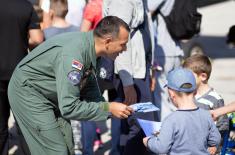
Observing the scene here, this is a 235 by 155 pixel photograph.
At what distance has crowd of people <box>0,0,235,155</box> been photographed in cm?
388

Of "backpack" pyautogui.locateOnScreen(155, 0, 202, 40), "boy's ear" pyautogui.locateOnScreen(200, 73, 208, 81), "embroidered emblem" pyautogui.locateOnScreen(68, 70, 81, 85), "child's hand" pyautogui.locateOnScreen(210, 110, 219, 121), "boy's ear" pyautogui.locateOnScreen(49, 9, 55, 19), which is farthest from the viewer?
"backpack" pyautogui.locateOnScreen(155, 0, 202, 40)

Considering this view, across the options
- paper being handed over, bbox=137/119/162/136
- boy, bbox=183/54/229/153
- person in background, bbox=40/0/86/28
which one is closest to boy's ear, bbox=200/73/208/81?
boy, bbox=183/54/229/153

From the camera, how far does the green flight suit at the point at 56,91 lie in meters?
3.78

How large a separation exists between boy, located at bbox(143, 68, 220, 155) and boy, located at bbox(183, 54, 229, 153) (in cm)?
70

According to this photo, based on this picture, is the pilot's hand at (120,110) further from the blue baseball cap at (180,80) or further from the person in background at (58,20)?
the person in background at (58,20)

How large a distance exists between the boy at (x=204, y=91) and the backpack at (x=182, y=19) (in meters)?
1.29

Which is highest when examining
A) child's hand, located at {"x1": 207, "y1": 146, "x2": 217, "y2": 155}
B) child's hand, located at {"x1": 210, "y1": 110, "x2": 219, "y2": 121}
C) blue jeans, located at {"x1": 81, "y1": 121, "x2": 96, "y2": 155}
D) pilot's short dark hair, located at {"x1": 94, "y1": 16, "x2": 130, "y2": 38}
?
pilot's short dark hair, located at {"x1": 94, "y1": 16, "x2": 130, "y2": 38}

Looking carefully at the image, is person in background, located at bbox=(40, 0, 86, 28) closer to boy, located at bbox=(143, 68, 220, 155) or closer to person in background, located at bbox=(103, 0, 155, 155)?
person in background, located at bbox=(103, 0, 155, 155)

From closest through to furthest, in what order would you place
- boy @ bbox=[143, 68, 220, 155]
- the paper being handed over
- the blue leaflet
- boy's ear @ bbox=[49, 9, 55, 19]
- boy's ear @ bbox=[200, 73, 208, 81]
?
boy @ bbox=[143, 68, 220, 155] → the blue leaflet → the paper being handed over → boy's ear @ bbox=[200, 73, 208, 81] → boy's ear @ bbox=[49, 9, 55, 19]

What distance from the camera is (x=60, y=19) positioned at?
5.71 meters

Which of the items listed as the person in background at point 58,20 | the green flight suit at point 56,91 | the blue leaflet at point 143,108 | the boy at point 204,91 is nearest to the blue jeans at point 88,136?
the person in background at point 58,20

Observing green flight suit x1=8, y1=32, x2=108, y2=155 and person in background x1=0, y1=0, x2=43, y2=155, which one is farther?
person in background x1=0, y1=0, x2=43, y2=155

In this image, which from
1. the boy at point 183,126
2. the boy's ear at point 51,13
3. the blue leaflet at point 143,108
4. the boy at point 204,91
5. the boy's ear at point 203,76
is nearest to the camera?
the boy at point 183,126

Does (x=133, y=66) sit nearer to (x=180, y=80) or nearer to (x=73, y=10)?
(x=180, y=80)
